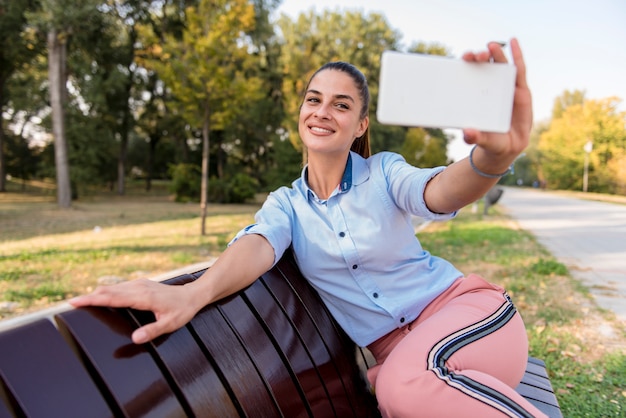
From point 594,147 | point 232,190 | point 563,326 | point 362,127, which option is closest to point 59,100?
point 232,190

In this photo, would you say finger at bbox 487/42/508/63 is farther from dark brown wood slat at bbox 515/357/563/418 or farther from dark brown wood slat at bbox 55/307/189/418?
dark brown wood slat at bbox 515/357/563/418

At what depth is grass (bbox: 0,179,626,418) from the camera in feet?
11.8

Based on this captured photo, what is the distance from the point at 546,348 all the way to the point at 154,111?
28.5m

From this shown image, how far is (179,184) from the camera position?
22.9m

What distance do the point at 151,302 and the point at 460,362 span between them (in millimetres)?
985

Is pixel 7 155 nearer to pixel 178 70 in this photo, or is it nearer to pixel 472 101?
pixel 178 70

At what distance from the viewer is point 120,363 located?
1174mm

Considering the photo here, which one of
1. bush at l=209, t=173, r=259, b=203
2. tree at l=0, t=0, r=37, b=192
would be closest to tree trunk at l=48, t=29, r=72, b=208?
tree at l=0, t=0, r=37, b=192

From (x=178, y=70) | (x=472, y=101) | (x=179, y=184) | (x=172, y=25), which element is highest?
(x=172, y=25)

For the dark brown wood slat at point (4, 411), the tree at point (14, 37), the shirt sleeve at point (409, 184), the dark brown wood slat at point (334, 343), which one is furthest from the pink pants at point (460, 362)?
the tree at point (14, 37)

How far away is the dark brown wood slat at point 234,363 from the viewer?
1439mm

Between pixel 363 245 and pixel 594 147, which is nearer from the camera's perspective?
pixel 363 245

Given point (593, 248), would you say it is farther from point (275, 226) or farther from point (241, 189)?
point (241, 189)

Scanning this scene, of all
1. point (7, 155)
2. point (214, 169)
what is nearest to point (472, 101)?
point (214, 169)
